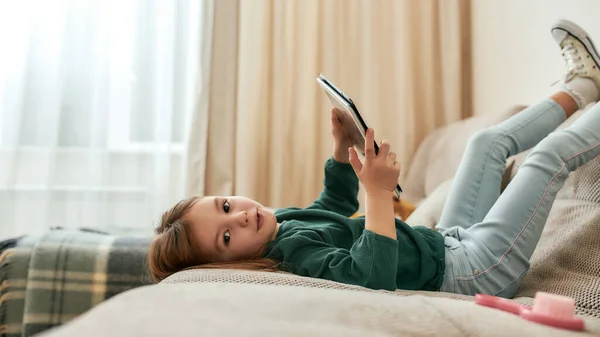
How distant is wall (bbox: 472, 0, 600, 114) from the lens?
1.88 meters

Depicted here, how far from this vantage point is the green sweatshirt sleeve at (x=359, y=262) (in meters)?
1.03

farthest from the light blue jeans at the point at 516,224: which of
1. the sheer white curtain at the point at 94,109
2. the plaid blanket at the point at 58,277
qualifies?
the sheer white curtain at the point at 94,109

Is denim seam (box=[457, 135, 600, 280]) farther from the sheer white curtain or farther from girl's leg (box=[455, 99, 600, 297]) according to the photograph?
the sheer white curtain

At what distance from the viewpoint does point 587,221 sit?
123cm

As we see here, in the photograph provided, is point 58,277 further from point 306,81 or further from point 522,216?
point 306,81

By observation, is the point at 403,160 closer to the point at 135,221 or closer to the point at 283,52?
the point at 283,52

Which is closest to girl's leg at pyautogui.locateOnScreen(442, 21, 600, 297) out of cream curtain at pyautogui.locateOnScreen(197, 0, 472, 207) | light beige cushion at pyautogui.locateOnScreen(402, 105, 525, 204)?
light beige cushion at pyautogui.locateOnScreen(402, 105, 525, 204)

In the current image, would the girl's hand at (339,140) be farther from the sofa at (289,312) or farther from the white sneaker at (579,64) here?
the white sneaker at (579,64)

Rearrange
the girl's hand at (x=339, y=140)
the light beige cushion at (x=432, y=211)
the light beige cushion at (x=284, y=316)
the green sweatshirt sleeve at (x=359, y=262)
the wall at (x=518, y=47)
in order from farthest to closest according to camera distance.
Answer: the wall at (x=518, y=47), the light beige cushion at (x=432, y=211), the girl's hand at (x=339, y=140), the green sweatshirt sleeve at (x=359, y=262), the light beige cushion at (x=284, y=316)

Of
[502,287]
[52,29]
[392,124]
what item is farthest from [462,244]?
[52,29]

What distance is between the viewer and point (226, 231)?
1.23m

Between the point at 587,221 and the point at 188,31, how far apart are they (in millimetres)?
1961

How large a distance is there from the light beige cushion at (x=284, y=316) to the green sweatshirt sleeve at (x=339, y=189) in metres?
0.77

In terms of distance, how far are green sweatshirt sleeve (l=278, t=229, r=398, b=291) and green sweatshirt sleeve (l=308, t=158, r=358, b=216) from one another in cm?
39
